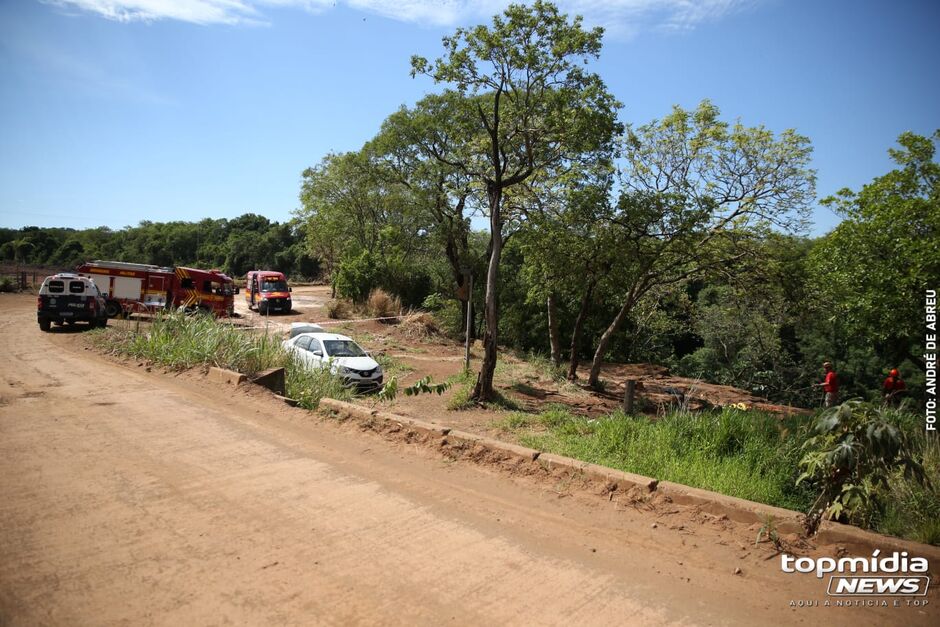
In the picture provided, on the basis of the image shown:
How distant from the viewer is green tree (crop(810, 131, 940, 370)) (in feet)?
42.0

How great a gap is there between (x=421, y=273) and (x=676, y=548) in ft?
104

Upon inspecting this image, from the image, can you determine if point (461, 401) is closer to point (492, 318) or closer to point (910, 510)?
point (492, 318)

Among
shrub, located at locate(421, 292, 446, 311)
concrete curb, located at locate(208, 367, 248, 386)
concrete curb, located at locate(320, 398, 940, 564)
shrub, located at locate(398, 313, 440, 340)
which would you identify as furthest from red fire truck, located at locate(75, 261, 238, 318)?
concrete curb, located at locate(320, 398, 940, 564)

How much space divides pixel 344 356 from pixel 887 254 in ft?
46.0

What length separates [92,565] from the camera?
13.1 feet

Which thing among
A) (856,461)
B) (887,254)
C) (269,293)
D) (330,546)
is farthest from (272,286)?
(856,461)

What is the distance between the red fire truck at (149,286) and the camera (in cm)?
2658

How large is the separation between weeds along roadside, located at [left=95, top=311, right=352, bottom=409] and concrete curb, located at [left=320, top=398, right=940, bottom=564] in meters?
1.70

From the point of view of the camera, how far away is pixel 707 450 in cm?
655

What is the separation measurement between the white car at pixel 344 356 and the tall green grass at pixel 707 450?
7.03 m

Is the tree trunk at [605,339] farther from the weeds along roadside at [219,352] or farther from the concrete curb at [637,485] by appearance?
the concrete curb at [637,485]

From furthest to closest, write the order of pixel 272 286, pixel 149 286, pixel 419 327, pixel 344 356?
pixel 272 286, pixel 419 327, pixel 149 286, pixel 344 356

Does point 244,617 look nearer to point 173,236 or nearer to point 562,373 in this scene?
point 562,373

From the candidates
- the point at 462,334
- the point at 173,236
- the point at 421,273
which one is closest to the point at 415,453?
the point at 462,334
